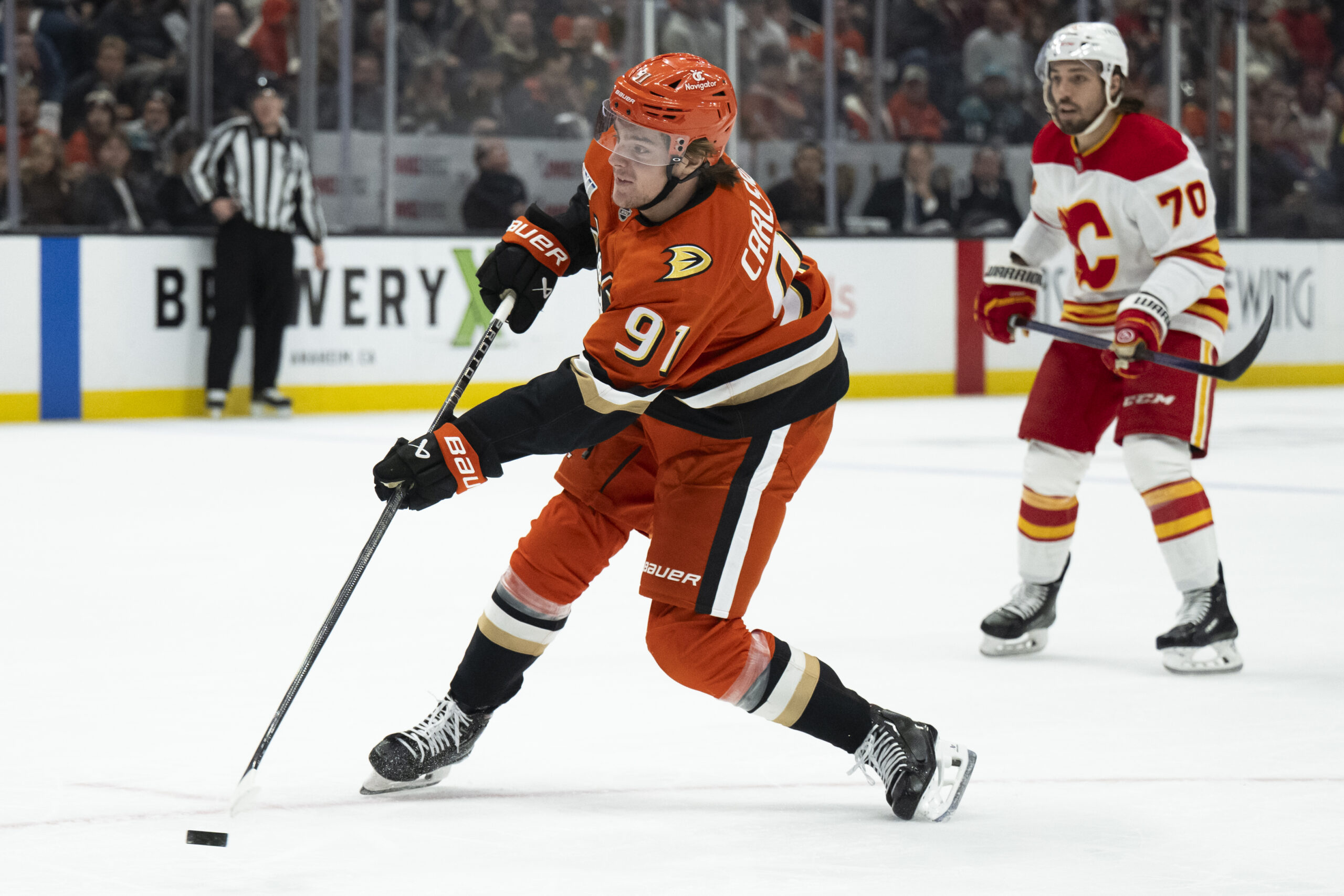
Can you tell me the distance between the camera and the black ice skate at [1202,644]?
11.1 feet

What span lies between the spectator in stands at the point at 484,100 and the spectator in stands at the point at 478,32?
0.19 feet

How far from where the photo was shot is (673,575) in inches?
94.0

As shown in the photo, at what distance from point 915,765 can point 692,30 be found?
8.00 m

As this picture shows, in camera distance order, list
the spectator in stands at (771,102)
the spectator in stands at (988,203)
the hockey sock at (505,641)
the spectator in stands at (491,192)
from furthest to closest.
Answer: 1. the spectator in stands at (988,203)
2. the spectator in stands at (771,102)
3. the spectator in stands at (491,192)
4. the hockey sock at (505,641)

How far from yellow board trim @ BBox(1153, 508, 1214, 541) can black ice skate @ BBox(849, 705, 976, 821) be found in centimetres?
123

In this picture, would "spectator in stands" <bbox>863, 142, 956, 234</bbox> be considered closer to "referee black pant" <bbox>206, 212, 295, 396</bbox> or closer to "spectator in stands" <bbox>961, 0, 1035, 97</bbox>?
"spectator in stands" <bbox>961, 0, 1035, 97</bbox>

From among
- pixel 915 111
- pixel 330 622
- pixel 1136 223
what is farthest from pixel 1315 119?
pixel 330 622

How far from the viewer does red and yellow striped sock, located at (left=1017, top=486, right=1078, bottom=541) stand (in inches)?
145

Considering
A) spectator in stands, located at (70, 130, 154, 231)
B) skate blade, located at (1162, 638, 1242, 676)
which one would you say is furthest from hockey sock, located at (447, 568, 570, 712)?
spectator in stands, located at (70, 130, 154, 231)

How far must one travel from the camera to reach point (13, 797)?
242cm

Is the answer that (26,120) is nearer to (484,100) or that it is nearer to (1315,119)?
(484,100)

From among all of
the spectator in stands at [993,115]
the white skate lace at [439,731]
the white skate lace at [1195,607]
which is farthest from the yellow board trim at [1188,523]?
the spectator in stands at [993,115]

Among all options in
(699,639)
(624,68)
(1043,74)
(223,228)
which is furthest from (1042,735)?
(624,68)

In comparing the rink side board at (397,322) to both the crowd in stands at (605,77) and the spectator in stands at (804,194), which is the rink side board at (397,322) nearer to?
the spectator in stands at (804,194)
